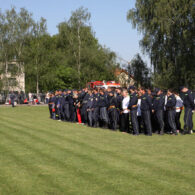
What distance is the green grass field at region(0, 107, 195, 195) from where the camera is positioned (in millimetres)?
6910

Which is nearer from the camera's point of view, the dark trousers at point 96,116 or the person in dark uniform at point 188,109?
the person in dark uniform at point 188,109

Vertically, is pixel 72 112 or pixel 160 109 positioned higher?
pixel 160 109

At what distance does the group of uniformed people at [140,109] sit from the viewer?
1535cm

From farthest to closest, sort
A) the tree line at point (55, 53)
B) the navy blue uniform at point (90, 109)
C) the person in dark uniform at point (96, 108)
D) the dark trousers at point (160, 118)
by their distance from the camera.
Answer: the tree line at point (55, 53)
the navy blue uniform at point (90, 109)
the person in dark uniform at point (96, 108)
the dark trousers at point (160, 118)

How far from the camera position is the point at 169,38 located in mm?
37594

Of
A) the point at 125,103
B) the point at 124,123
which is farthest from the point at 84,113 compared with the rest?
the point at 125,103

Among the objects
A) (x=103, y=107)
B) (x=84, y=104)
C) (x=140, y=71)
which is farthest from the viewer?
(x=140, y=71)

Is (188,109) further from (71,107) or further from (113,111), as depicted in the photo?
(71,107)

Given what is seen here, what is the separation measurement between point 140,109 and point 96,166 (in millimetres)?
7307

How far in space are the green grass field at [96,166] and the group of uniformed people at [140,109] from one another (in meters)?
1.88

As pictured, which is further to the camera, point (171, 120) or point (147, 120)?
point (171, 120)

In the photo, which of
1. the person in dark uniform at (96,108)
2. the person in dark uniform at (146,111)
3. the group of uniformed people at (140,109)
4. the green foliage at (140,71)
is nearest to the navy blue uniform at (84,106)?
the group of uniformed people at (140,109)

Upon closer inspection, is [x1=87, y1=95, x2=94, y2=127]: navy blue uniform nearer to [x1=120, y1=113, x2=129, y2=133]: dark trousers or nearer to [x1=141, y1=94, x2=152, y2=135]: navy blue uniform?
[x1=120, y1=113, x2=129, y2=133]: dark trousers

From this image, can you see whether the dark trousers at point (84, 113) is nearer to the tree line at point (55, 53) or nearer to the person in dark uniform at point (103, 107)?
the person in dark uniform at point (103, 107)
